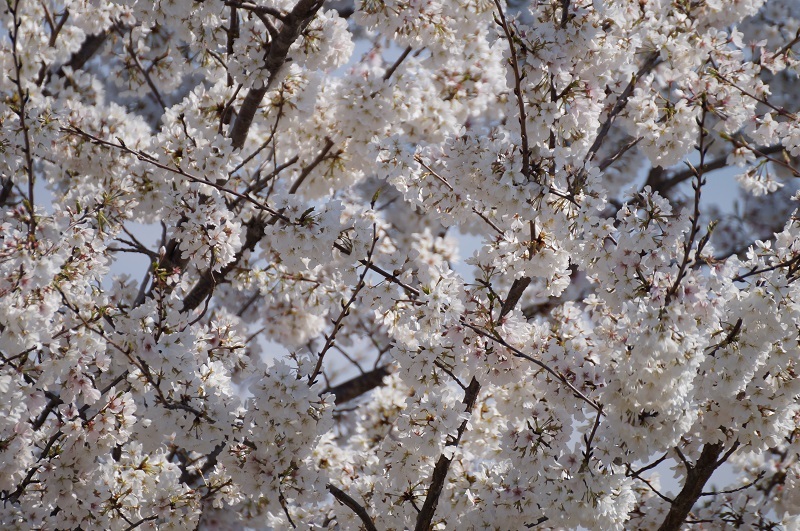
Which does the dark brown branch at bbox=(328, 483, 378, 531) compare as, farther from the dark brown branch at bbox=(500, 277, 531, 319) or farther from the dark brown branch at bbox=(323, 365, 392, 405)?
the dark brown branch at bbox=(323, 365, 392, 405)

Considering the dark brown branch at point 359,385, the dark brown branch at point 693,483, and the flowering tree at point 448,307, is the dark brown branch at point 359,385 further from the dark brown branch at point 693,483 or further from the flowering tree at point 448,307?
the dark brown branch at point 693,483

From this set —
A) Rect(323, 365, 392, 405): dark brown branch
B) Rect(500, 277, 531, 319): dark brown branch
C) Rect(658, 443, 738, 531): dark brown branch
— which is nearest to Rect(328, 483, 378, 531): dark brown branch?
Rect(500, 277, 531, 319): dark brown branch

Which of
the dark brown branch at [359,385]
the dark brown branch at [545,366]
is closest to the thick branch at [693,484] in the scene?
the dark brown branch at [545,366]

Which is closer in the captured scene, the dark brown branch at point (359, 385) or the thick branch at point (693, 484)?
→ the thick branch at point (693, 484)

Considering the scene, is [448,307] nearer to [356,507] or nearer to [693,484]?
[356,507]

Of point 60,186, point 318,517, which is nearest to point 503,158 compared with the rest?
point 318,517

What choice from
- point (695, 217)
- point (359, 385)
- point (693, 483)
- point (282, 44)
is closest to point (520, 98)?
point (695, 217)

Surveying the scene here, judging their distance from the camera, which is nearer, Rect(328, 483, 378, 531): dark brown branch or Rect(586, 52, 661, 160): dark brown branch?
Rect(328, 483, 378, 531): dark brown branch

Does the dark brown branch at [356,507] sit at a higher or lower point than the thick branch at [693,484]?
lower
